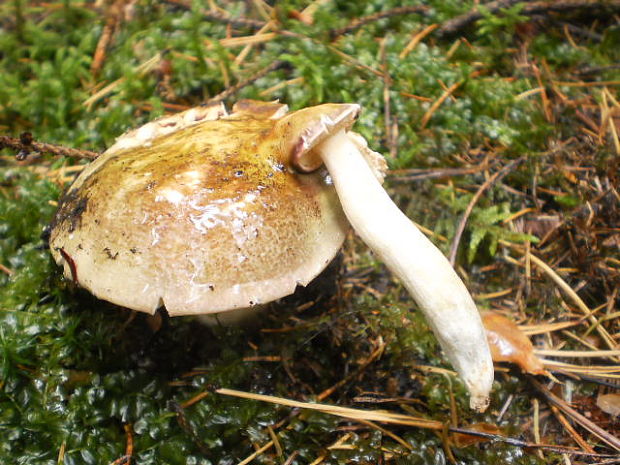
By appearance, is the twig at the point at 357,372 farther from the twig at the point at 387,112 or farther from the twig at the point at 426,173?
the twig at the point at 387,112

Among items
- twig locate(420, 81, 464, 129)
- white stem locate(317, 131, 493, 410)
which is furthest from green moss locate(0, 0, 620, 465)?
white stem locate(317, 131, 493, 410)

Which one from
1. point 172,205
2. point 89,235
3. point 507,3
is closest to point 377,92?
point 507,3

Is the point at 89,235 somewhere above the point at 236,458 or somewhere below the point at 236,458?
above

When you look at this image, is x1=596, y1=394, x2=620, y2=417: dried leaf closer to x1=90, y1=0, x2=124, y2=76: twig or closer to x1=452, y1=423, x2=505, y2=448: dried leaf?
x1=452, y1=423, x2=505, y2=448: dried leaf

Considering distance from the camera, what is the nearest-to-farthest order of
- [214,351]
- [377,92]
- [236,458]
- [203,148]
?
[203,148], [236,458], [214,351], [377,92]

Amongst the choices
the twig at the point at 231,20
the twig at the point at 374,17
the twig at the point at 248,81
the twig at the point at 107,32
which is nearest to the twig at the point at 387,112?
the twig at the point at 374,17

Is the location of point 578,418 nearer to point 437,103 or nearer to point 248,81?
point 437,103

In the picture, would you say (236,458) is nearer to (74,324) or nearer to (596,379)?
(74,324)
